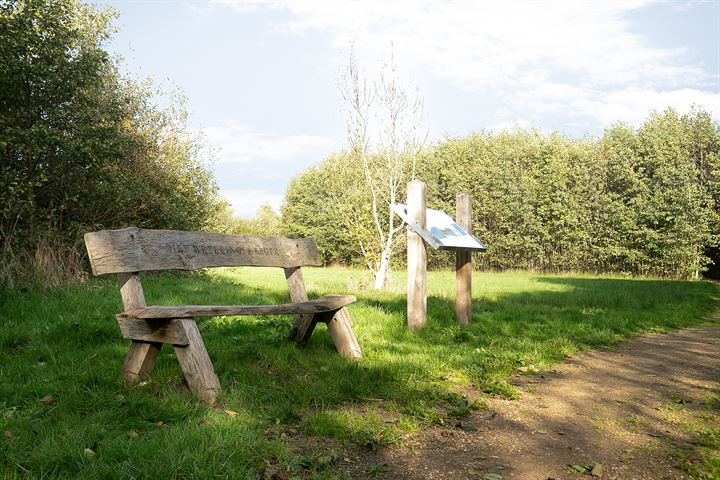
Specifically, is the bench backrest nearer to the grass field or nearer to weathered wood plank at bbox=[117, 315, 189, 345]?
weathered wood plank at bbox=[117, 315, 189, 345]

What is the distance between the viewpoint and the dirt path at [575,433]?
3.09 meters

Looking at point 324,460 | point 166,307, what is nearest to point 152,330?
point 166,307

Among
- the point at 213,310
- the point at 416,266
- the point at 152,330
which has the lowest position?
the point at 152,330

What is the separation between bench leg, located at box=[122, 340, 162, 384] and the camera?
4188 mm

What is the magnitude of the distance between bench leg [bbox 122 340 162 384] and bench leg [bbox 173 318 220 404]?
325mm

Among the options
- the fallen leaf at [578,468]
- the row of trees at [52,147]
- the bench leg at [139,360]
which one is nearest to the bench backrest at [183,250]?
the bench leg at [139,360]

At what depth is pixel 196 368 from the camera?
397cm

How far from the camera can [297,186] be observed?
4600 cm

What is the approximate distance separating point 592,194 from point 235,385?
2755 centimetres

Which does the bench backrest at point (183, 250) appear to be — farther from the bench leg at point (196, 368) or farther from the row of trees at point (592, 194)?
the row of trees at point (592, 194)

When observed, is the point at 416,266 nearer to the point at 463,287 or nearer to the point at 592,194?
the point at 463,287

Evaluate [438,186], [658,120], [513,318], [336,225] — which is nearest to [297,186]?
[336,225]

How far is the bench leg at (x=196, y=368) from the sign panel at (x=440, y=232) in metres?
3.55

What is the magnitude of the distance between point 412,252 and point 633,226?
22.9 m
